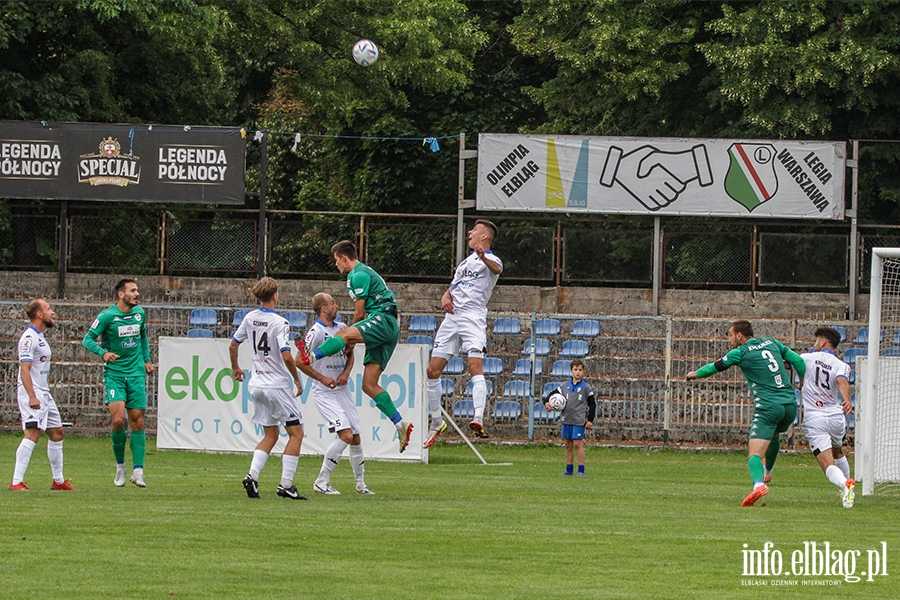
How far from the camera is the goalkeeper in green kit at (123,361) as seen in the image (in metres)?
14.4

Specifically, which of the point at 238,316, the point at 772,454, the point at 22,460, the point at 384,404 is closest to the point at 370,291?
the point at 384,404

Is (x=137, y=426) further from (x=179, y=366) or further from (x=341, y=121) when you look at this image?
(x=341, y=121)

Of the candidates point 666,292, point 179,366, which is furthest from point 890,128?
point 179,366

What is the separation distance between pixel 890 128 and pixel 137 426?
2251cm

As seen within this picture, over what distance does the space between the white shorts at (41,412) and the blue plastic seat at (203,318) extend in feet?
35.4

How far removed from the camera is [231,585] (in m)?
8.17

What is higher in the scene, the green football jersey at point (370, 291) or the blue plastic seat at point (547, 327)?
the green football jersey at point (370, 291)

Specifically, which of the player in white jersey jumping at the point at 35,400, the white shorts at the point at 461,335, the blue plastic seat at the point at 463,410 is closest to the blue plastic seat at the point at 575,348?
the blue plastic seat at the point at 463,410

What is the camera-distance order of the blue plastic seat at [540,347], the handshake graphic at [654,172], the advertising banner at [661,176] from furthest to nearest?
the handshake graphic at [654,172] < the advertising banner at [661,176] < the blue plastic seat at [540,347]

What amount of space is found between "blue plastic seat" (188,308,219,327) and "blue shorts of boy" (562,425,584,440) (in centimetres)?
875

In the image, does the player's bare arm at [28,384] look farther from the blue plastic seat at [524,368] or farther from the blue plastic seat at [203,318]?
the blue plastic seat at [524,368]

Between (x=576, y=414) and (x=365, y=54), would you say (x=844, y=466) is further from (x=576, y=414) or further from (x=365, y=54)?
(x=365, y=54)

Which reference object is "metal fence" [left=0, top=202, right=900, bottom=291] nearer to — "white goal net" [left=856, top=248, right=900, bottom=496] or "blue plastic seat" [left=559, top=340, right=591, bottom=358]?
"blue plastic seat" [left=559, top=340, right=591, bottom=358]

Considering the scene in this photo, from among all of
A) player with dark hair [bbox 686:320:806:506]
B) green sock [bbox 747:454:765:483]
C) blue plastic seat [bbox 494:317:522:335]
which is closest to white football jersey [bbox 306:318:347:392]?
player with dark hair [bbox 686:320:806:506]
